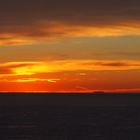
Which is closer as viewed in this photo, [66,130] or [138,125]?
[66,130]

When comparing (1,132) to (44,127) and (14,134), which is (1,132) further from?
(44,127)

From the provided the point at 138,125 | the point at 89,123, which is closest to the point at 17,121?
the point at 89,123

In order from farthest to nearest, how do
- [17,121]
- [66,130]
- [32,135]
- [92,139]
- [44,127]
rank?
1. [17,121]
2. [44,127]
3. [66,130]
4. [32,135]
5. [92,139]

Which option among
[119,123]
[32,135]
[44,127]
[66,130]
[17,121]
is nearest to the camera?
[32,135]

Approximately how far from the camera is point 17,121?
11238cm

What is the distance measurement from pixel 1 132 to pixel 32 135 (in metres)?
6.20

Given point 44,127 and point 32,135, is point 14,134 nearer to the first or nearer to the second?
point 32,135

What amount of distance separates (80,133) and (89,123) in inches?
798

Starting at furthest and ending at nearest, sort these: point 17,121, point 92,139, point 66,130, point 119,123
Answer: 1. point 17,121
2. point 119,123
3. point 66,130
4. point 92,139

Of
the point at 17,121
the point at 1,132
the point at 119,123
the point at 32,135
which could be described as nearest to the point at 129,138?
the point at 32,135

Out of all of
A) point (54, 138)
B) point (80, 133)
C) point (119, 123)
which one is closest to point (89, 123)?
point (119, 123)

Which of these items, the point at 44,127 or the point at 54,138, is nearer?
the point at 54,138

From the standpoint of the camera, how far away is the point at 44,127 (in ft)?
320

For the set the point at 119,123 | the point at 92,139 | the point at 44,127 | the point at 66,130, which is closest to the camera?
the point at 92,139
